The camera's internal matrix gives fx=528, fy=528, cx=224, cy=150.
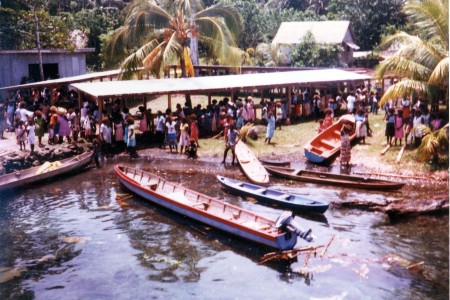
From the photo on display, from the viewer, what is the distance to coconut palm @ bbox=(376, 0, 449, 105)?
60.5ft

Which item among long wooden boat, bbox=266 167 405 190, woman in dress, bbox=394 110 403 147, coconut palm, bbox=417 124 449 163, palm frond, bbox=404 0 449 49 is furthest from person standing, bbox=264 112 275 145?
palm frond, bbox=404 0 449 49

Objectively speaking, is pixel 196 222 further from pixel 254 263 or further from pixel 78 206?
pixel 78 206

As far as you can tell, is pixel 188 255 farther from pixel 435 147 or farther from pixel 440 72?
pixel 440 72

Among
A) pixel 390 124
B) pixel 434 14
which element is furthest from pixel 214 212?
pixel 434 14

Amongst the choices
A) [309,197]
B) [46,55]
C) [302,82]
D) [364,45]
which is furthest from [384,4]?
[309,197]

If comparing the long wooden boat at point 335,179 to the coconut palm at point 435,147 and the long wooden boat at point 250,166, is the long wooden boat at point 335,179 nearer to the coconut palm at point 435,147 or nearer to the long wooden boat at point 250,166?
the long wooden boat at point 250,166

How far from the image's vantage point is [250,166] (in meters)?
19.8

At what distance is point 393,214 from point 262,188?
424 cm

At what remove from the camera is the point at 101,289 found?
39.6 ft

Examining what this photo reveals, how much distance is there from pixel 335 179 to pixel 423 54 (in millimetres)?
5686

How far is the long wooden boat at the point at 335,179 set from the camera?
1734 cm

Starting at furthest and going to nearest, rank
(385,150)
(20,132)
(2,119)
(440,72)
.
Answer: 1. (2,119)
2. (20,132)
3. (385,150)
4. (440,72)

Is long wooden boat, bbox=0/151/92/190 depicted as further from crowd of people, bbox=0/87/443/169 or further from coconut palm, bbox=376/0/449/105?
coconut palm, bbox=376/0/449/105

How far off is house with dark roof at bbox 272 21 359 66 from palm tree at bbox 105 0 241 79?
14.9 m
